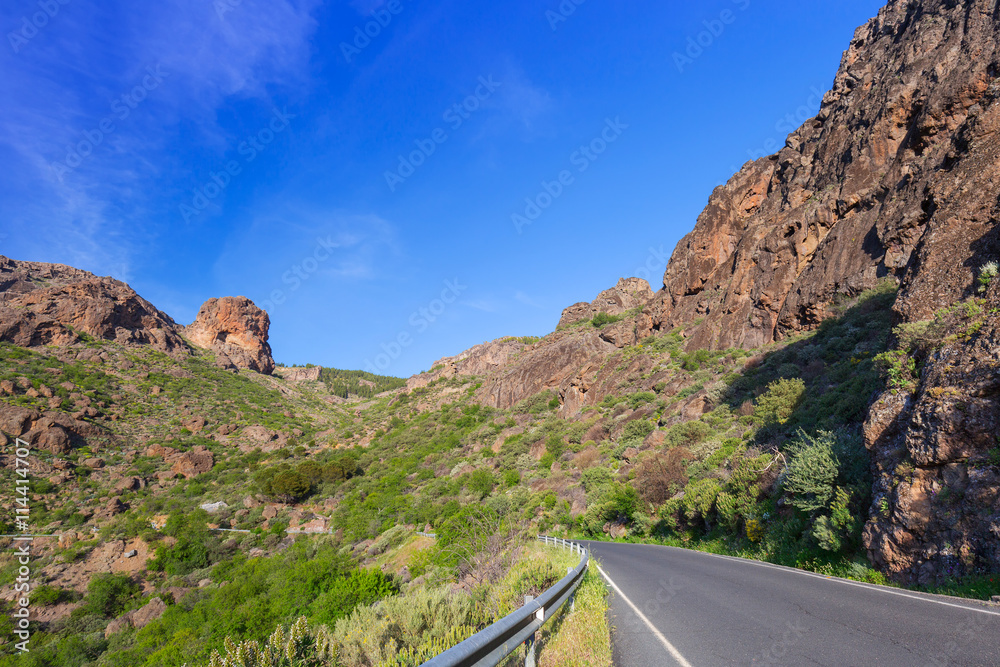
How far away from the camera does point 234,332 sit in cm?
11294

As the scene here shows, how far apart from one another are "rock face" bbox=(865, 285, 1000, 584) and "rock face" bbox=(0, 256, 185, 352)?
89682mm

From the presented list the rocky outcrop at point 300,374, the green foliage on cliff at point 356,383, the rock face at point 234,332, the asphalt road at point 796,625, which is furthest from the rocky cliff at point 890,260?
the rocky outcrop at point 300,374

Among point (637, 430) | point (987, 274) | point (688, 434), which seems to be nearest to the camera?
point (987, 274)

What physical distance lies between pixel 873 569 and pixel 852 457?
318 cm

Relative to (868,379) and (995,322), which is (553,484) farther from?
(995,322)

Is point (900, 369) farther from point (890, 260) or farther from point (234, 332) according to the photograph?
point (234, 332)

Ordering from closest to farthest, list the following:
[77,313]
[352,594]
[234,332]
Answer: [352,594], [77,313], [234,332]

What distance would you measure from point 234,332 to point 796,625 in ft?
427

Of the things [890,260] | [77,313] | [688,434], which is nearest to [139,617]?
[688,434]

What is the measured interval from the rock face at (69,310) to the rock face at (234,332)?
1810 centimetres

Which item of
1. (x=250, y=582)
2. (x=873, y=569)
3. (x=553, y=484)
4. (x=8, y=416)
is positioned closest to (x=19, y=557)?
(x=250, y=582)

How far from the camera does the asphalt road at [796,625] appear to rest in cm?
423

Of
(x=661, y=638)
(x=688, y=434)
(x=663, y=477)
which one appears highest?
(x=688, y=434)

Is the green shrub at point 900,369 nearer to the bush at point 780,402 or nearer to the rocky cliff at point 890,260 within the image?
the rocky cliff at point 890,260
